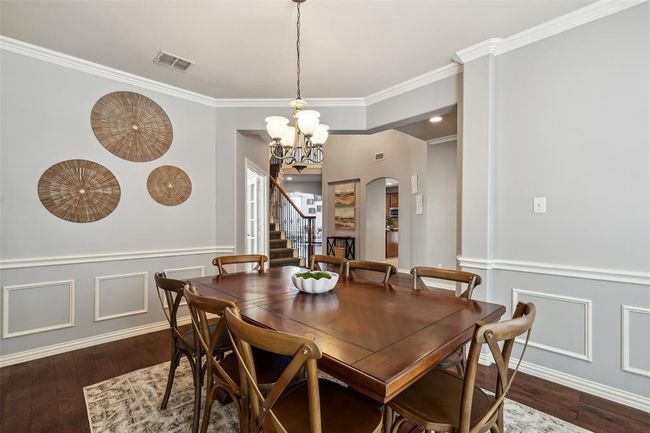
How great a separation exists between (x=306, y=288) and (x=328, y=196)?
21.6 feet

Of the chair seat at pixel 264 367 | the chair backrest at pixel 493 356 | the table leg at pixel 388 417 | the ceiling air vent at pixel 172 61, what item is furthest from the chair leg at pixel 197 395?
the ceiling air vent at pixel 172 61

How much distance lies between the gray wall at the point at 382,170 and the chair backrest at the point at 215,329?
201 inches

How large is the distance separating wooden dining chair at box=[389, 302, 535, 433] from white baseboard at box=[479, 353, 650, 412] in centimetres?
141

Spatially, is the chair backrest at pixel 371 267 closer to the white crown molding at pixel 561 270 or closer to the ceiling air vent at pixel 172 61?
the white crown molding at pixel 561 270

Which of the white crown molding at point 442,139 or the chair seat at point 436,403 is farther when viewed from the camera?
the white crown molding at point 442,139

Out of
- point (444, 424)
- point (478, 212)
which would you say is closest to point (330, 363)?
point (444, 424)

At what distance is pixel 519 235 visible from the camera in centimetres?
252

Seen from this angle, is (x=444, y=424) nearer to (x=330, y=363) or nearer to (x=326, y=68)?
(x=330, y=363)

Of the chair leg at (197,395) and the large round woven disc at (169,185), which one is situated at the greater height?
the large round woven disc at (169,185)

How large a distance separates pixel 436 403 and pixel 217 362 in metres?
1.05

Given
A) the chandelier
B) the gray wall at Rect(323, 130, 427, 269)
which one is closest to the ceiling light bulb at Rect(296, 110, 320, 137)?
the chandelier

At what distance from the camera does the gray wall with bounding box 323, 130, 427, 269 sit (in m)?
6.16

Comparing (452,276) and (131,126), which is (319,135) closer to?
(452,276)

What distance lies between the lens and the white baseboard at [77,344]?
8.44 ft
